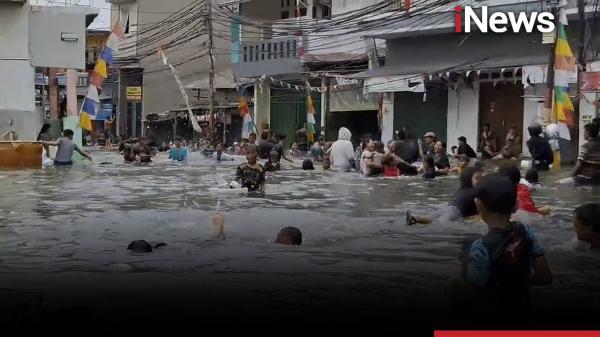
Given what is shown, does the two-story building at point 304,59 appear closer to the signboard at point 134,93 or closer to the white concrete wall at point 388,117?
the white concrete wall at point 388,117

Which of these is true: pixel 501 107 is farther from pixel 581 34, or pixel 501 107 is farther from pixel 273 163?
pixel 273 163

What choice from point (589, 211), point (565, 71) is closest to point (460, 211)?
point (589, 211)

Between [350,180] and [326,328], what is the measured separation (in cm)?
1274

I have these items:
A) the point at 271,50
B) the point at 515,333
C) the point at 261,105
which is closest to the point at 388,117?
the point at 271,50

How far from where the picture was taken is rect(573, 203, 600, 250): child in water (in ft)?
22.2

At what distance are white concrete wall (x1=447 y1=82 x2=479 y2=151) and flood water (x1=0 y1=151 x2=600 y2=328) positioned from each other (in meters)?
12.0

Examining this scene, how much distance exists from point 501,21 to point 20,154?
1535cm

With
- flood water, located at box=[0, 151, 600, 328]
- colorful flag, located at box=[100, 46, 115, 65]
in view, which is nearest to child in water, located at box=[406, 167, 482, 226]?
flood water, located at box=[0, 151, 600, 328]

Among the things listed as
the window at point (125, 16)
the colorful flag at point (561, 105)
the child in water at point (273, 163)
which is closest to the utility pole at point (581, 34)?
the colorful flag at point (561, 105)

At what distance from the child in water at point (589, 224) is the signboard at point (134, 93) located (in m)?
47.5

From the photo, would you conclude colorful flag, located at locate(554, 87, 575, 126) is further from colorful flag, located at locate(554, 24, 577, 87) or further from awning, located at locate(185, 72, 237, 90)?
awning, located at locate(185, 72, 237, 90)

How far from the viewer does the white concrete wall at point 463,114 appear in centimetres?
2667

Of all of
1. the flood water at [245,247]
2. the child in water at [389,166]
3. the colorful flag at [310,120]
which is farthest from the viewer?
the colorful flag at [310,120]

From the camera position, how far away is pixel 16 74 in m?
23.5
